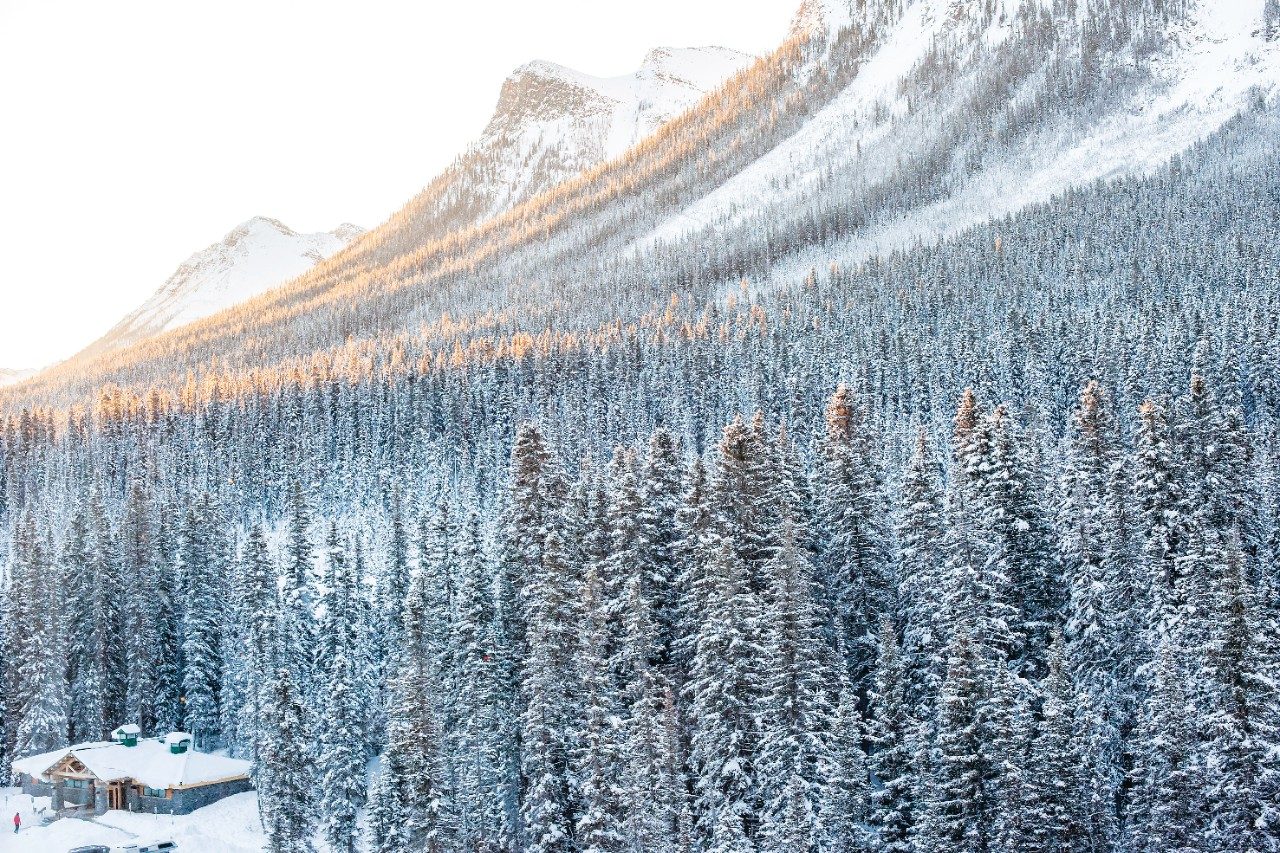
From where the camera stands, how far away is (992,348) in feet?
384

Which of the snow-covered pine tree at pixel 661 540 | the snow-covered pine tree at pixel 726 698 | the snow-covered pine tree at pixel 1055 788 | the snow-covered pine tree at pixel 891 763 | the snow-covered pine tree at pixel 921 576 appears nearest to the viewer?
the snow-covered pine tree at pixel 1055 788

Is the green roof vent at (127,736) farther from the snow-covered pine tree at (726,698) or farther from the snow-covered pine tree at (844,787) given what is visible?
the snow-covered pine tree at (844,787)

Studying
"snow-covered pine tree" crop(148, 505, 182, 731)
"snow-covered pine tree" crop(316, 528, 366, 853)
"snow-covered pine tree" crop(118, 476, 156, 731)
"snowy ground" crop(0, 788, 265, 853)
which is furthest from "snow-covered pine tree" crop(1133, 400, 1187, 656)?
"snow-covered pine tree" crop(148, 505, 182, 731)

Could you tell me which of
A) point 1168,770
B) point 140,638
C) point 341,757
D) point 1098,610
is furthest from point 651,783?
point 140,638

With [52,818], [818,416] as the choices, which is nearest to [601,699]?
[52,818]

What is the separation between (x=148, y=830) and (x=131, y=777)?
376 centimetres

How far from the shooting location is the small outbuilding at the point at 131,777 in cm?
6612

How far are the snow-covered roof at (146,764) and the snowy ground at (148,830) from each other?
1.95m

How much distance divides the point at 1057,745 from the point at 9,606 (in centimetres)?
7300

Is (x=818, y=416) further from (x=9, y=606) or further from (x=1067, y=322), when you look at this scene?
(x=9, y=606)

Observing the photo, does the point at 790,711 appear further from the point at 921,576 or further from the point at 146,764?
the point at 146,764

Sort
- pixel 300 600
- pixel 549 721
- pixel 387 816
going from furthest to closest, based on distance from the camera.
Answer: pixel 300 600
pixel 387 816
pixel 549 721

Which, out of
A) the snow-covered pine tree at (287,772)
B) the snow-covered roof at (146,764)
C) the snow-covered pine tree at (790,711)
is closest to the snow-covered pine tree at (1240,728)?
the snow-covered pine tree at (790,711)

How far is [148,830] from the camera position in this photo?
63.8 m
